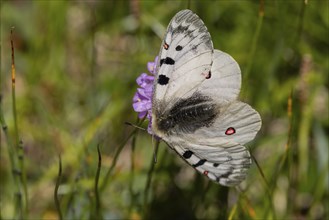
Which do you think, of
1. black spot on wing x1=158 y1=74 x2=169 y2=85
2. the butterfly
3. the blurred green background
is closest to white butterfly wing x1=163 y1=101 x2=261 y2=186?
the butterfly

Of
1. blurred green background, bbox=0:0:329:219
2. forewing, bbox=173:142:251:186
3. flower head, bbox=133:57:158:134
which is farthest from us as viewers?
blurred green background, bbox=0:0:329:219

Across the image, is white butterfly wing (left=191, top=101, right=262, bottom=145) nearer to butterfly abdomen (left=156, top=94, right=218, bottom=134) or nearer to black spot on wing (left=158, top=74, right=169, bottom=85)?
butterfly abdomen (left=156, top=94, right=218, bottom=134)

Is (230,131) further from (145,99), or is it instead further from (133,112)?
(133,112)

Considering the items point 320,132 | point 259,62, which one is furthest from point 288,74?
point 320,132

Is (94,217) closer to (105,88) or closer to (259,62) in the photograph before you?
(105,88)

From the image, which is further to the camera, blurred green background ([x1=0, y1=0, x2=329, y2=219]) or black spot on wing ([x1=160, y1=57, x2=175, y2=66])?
blurred green background ([x1=0, y1=0, x2=329, y2=219])

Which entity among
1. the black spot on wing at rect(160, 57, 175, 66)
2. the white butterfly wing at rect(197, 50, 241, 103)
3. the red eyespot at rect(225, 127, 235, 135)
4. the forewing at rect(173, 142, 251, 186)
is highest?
the black spot on wing at rect(160, 57, 175, 66)

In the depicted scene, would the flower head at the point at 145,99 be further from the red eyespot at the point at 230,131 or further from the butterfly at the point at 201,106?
the red eyespot at the point at 230,131

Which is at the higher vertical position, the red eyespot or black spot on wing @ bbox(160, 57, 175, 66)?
black spot on wing @ bbox(160, 57, 175, 66)
